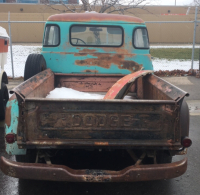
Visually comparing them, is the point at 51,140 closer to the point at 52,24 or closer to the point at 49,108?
the point at 49,108

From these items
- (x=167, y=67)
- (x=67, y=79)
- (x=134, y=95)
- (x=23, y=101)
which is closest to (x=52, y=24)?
(x=67, y=79)

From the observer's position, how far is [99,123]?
2.52 metres

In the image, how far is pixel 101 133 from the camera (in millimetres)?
2527

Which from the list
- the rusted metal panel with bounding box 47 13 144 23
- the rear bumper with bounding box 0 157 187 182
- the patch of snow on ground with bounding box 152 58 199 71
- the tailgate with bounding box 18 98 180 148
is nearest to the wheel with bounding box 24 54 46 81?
the rusted metal panel with bounding box 47 13 144 23

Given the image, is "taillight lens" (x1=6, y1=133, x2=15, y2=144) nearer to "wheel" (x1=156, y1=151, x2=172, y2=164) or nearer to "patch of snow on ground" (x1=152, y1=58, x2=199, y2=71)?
"wheel" (x1=156, y1=151, x2=172, y2=164)

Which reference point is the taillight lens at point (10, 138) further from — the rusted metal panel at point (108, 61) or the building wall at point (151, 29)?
the building wall at point (151, 29)

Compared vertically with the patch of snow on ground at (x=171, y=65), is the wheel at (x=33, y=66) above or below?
above

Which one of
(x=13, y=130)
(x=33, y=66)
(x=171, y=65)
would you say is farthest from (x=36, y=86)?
(x=171, y=65)

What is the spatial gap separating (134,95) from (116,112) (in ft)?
7.41

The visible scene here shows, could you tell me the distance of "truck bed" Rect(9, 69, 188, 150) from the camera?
246 cm

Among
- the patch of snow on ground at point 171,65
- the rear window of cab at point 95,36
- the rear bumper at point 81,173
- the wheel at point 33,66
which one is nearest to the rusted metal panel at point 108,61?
the rear window of cab at point 95,36

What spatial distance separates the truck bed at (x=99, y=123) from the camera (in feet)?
8.07

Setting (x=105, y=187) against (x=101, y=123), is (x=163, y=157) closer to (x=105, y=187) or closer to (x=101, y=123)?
(x=105, y=187)

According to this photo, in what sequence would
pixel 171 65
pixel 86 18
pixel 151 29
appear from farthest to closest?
pixel 151 29, pixel 171 65, pixel 86 18
